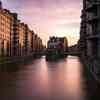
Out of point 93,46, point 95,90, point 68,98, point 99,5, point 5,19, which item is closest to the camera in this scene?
point 68,98

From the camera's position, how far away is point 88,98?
1134 inches

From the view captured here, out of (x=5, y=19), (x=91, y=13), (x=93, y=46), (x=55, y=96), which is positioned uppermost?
(x=5, y=19)

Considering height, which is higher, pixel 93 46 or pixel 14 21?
pixel 14 21

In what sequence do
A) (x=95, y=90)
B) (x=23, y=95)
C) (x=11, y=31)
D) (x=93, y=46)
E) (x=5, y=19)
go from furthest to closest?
(x=11, y=31)
(x=5, y=19)
(x=93, y=46)
(x=95, y=90)
(x=23, y=95)

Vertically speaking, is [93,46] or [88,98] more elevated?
[93,46]

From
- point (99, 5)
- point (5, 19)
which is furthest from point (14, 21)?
point (99, 5)

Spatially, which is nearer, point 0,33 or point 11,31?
point 0,33

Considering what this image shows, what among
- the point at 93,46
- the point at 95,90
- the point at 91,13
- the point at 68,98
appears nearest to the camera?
the point at 68,98

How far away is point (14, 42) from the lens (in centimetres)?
18912

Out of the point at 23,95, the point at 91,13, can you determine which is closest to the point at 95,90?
the point at 23,95

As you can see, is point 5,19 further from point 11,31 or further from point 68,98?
point 68,98

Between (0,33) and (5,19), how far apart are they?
1534 cm

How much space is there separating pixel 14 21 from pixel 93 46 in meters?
126

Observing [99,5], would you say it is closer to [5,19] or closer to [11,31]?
[5,19]
